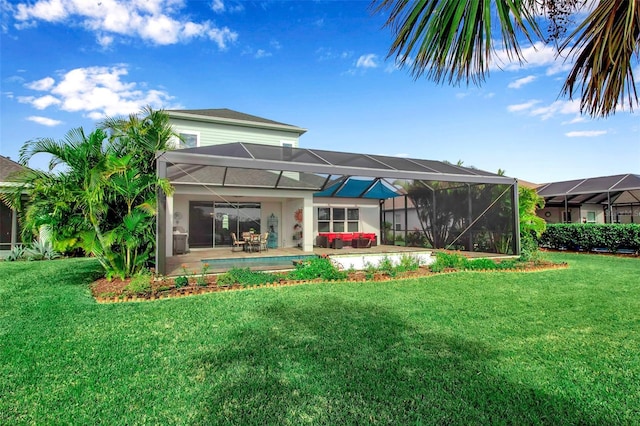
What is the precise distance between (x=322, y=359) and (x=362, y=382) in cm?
62

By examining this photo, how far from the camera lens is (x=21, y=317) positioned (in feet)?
17.4

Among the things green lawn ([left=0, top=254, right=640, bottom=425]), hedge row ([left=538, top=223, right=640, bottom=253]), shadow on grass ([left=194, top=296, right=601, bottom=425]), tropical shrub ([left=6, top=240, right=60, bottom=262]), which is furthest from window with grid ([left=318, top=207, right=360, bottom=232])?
shadow on grass ([left=194, top=296, right=601, bottom=425])

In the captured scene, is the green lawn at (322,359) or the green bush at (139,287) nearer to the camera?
the green lawn at (322,359)

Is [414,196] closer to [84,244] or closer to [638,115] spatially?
[84,244]

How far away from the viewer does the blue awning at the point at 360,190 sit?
15406 mm

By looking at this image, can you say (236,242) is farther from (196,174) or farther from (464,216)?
(464,216)

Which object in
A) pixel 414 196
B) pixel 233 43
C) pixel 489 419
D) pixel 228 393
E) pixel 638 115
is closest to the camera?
pixel 638 115

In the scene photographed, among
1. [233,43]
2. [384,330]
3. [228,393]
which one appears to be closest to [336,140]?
[233,43]

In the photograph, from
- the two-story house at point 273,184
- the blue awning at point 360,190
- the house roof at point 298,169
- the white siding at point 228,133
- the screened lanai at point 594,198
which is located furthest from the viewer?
the screened lanai at point 594,198

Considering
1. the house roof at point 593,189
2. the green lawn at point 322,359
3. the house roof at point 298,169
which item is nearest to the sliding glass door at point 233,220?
the house roof at point 298,169

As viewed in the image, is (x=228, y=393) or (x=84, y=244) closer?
(x=228, y=393)

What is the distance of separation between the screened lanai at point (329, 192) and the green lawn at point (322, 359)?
364cm

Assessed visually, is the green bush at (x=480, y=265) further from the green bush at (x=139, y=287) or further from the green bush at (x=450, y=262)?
the green bush at (x=139, y=287)

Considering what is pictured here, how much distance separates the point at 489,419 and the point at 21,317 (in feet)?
21.4
